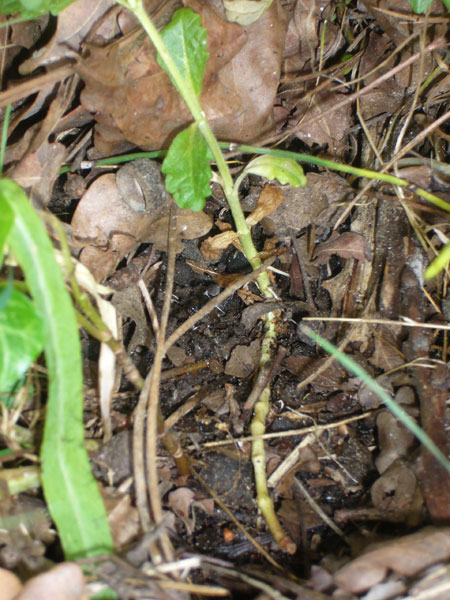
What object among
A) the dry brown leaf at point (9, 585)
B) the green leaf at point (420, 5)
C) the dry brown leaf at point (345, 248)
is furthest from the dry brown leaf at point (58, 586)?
the green leaf at point (420, 5)

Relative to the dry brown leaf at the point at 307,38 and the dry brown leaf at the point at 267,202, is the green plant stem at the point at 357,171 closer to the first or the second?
the dry brown leaf at the point at 267,202

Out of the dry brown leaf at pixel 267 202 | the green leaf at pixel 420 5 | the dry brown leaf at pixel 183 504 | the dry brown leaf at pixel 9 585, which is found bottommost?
the dry brown leaf at pixel 183 504

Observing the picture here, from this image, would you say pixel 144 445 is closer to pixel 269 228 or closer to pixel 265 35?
pixel 269 228

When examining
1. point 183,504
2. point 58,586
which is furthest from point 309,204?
point 58,586

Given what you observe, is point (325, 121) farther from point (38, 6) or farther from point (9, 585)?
point (9, 585)

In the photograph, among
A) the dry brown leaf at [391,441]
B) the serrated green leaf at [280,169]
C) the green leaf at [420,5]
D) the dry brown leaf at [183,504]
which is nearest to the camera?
the dry brown leaf at [183,504]

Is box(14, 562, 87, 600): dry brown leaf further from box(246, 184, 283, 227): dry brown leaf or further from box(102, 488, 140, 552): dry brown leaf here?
box(246, 184, 283, 227): dry brown leaf

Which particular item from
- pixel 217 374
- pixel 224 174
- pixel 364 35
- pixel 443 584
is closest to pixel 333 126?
pixel 364 35
